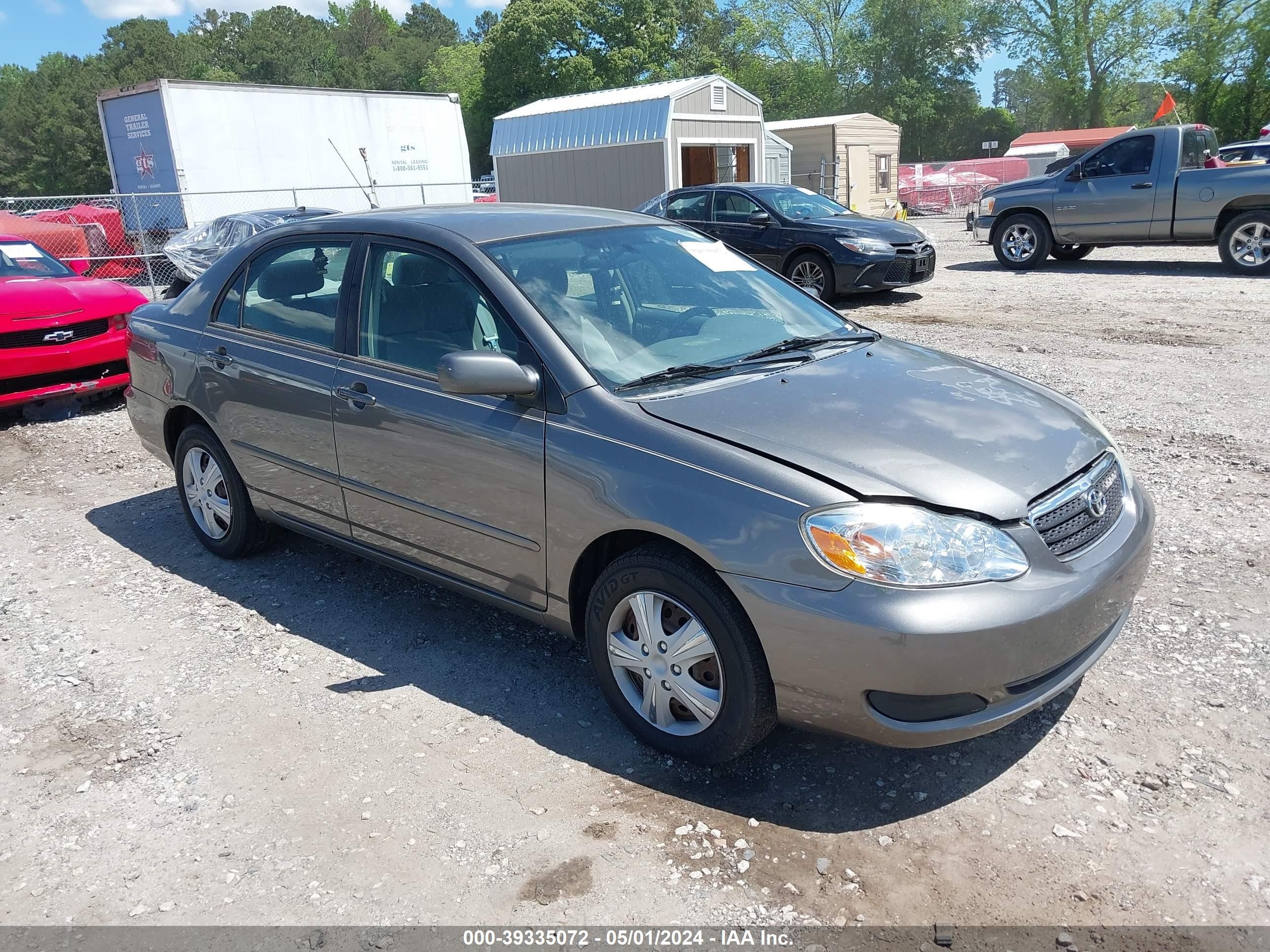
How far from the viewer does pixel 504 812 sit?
3078mm

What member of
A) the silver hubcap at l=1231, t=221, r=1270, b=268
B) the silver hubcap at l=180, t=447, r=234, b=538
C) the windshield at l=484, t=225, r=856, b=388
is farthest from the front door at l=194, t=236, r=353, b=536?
the silver hubcap at l=1231, t=221, r=1270, b=268

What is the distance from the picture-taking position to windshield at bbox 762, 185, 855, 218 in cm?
1283

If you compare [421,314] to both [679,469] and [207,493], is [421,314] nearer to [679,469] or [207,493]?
[679,469]

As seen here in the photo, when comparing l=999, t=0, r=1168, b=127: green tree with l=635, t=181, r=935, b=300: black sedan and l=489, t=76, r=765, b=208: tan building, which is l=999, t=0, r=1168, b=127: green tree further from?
l=635, t=181, r=935, b=300: black sedan

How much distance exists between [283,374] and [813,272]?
9302 mm

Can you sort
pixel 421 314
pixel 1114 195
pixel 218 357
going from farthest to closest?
pixel 1114 195 < pixel 218 357 < pixel 421 314

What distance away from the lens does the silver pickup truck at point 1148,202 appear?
1319 cm

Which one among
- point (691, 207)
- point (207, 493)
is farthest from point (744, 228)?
point (207, 493)

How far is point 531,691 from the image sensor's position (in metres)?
3.79

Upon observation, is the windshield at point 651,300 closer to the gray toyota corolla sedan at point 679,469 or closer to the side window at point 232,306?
the gray toyota corolla sedan at point 679,469

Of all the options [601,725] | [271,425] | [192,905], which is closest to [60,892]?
[192,905]

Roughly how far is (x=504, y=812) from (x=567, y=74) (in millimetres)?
59174

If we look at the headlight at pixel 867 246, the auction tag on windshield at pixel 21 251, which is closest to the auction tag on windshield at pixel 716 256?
the auction tag on windshield at pixel 21 251

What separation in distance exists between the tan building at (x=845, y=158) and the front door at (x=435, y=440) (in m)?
27.9
